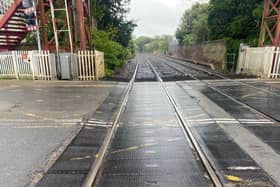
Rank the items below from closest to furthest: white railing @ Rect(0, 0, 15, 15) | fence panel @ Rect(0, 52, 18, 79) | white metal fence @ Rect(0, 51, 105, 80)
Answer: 1. white metal fence @ Rect(0, 51, 105, 80)
2. fence panel @ Rect(0, 52, 18, 79)
3. white railing @ Rect(0, 0, 15, 15)

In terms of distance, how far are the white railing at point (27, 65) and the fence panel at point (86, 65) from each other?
144 centimetres

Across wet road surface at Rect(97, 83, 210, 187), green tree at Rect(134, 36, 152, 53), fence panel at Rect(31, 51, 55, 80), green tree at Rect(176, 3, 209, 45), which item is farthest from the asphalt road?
green tree at Rect(134, 36, 152, 53)

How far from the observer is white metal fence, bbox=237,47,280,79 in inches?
481

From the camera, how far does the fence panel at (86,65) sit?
12391 millimetres

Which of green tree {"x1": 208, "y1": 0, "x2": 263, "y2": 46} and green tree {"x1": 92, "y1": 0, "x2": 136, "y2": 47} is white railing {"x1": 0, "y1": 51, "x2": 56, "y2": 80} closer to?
green tree {"x1": 92, "y1": 0, "x2": 136, "y2": 47}

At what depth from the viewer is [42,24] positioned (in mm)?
12578

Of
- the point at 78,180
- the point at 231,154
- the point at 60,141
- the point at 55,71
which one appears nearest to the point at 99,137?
the point at 60,141

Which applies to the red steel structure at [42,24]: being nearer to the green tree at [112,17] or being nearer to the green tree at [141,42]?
the green tree at [112,17]

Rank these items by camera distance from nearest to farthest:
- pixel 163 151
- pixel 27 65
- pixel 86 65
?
pixel 163 151, pixel 86 65, pixel 27 65

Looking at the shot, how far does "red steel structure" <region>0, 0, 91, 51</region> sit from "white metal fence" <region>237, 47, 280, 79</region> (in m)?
10.0

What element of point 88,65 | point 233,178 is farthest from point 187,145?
point 88,65

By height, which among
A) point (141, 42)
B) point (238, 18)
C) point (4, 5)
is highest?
point (141, 42)

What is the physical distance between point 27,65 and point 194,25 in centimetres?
3396

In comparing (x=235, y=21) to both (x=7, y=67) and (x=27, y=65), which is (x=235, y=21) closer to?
(x=27, y=65)
